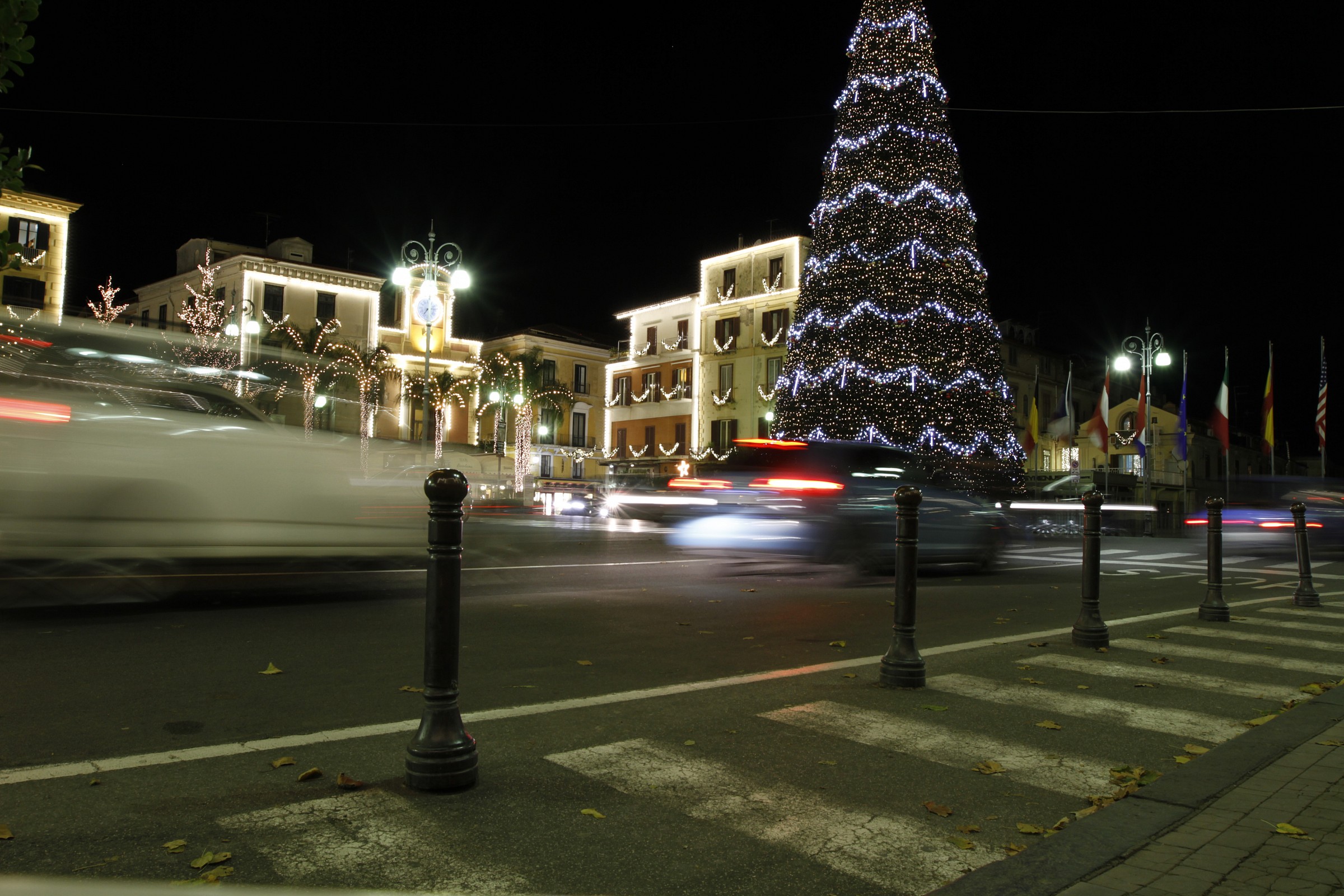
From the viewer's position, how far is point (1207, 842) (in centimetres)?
327

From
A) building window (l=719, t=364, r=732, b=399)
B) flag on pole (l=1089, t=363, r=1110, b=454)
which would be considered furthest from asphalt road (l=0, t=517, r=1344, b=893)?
building window (l=719, t=364, r=732, b=399)

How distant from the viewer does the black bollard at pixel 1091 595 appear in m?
7.22

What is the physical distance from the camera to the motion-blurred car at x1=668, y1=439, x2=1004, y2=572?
1190 centimetres

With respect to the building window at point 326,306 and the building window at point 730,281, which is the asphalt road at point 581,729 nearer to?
the building window at point 730,281

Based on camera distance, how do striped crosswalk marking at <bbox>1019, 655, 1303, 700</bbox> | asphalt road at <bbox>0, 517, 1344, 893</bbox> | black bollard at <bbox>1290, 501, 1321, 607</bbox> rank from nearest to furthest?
asphalt road at <bbox>0, 517, 1344, 893</bbox> → striped crosswalk marking at <bbox>1019, 655, 1303, 700</bbox> → black bollard at <bbox>1290, 501, 1321, 607</bbox>

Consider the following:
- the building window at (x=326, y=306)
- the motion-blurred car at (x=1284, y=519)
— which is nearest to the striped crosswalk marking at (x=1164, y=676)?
the motion-blurred car at (x=1284, y=519)

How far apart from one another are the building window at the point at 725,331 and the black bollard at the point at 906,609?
4802 centimetres

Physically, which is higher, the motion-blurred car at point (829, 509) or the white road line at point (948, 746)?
the motion-blurred car at point (829, 509)

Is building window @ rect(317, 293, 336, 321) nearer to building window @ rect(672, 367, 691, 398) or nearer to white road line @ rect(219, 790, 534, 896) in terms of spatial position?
building window @ rect(672, 367, 691, 398)

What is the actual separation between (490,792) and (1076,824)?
2.14 meters

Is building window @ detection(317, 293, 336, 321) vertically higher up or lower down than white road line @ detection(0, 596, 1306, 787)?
higher up

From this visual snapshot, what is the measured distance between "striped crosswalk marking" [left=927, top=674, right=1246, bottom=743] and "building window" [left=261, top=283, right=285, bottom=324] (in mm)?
50548

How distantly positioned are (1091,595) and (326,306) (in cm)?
5240

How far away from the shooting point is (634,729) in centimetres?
462
